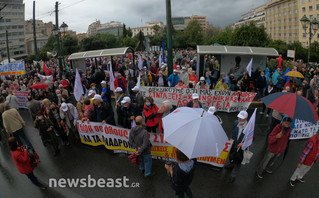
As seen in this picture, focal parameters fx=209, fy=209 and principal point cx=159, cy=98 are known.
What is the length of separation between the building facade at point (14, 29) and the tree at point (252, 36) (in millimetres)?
92255

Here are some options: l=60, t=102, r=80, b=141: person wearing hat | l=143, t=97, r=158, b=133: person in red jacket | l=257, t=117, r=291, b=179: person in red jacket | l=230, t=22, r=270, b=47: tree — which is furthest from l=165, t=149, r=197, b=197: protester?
l=230, t=22, r=270, b=47: tree

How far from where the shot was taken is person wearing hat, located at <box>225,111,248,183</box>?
15.2 ft

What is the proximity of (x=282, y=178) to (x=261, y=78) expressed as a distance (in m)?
5.54

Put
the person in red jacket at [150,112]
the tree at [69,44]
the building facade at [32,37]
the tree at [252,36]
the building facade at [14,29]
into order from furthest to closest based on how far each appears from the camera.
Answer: the building facade at [32,37]
the building facade at [14,29]
the tree at [69,44]
the tree at [252,36]
the person in red jacket at [150,112]

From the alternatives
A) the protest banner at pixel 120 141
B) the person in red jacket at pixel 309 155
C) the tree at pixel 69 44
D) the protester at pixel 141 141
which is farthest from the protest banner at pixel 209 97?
the tree at pixel 69 44

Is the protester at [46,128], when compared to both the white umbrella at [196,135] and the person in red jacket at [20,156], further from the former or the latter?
the white umbrella at [196,135]

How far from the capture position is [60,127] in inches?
269

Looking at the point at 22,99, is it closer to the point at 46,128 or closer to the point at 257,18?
the point at 46,128

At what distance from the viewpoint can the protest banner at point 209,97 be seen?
8516mm

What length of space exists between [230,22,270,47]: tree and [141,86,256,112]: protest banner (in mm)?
30394

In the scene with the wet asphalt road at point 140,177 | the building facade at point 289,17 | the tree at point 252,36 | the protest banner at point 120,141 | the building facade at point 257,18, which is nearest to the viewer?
the wet asphalt road at point 140,177

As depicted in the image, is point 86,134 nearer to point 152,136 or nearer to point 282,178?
point 152,136

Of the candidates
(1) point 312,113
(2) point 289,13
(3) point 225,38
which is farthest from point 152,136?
(2) point 289,13

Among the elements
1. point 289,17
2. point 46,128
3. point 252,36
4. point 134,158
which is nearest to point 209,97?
point 134,158
